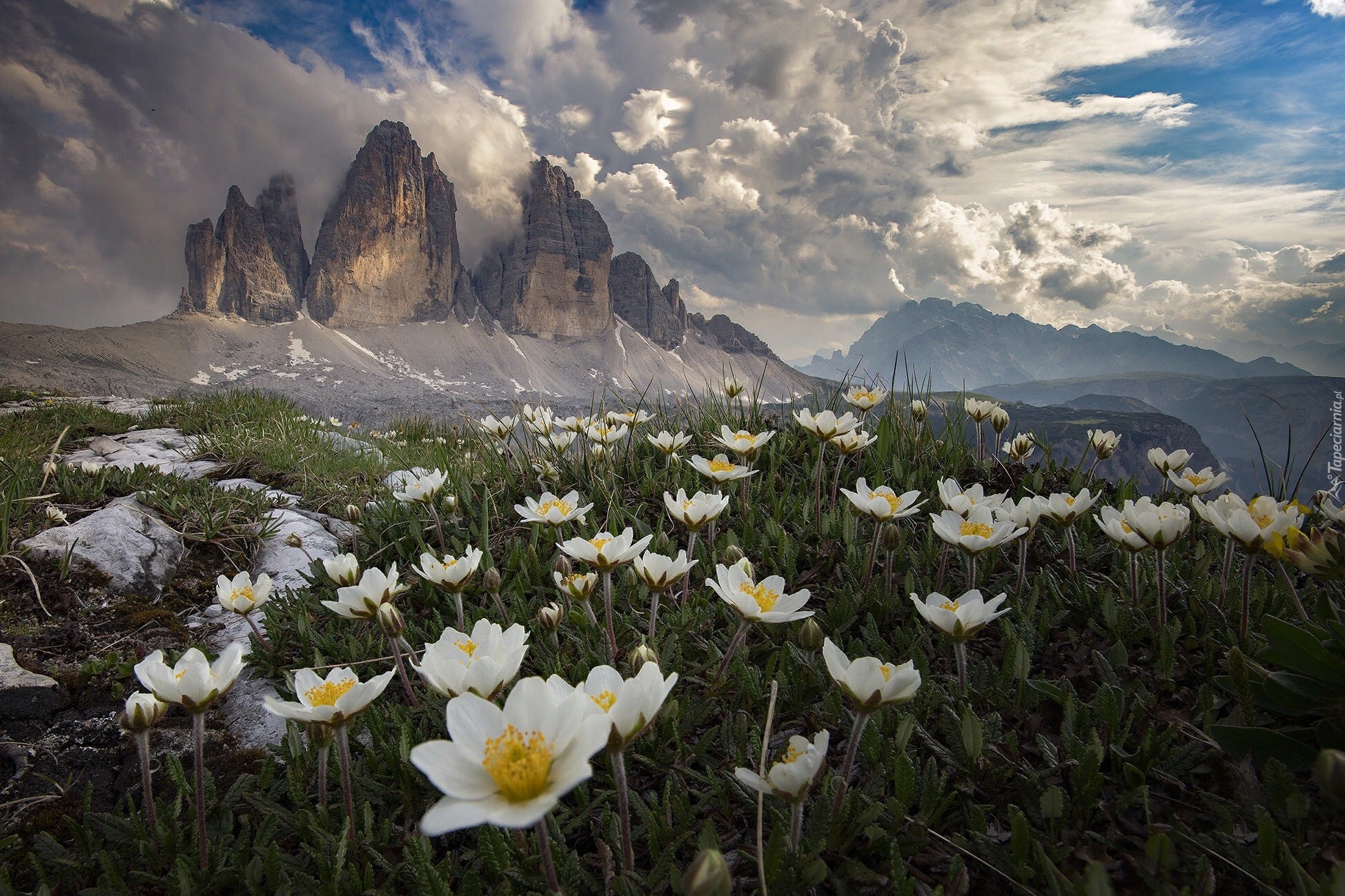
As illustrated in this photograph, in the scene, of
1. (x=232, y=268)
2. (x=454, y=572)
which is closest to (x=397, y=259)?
(x=232, y=268)

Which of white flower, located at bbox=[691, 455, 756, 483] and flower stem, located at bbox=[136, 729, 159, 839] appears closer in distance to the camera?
flower stem, located at bbox=[136, 729, 159, 839]

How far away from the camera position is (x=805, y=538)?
3078mm

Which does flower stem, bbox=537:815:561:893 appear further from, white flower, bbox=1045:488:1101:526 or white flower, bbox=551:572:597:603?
white flower, bbox=1045:488:1101:526

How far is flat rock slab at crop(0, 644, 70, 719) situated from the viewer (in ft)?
7.14

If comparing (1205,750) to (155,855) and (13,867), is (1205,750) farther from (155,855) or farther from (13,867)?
(13,867)

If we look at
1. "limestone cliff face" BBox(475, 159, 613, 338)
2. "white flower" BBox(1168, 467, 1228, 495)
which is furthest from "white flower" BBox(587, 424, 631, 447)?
"limestone cliff face" BBox(475, 159, 613, 338)

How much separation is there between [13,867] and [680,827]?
6.11 feet

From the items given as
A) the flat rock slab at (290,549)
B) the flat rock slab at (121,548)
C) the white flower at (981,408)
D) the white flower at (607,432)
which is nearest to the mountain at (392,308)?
the flat rock slab at (290,549)

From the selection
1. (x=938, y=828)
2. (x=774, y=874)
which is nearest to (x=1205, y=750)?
(x=938, y=828)

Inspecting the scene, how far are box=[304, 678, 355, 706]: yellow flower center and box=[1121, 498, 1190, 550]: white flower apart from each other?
2.42 m

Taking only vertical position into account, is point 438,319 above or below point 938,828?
above

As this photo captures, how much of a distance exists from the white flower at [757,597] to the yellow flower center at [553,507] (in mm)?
915

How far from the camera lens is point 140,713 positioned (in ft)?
5.16

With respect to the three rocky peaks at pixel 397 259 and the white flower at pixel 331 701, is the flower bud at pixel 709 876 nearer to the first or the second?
the white flower at pixel 331 701
